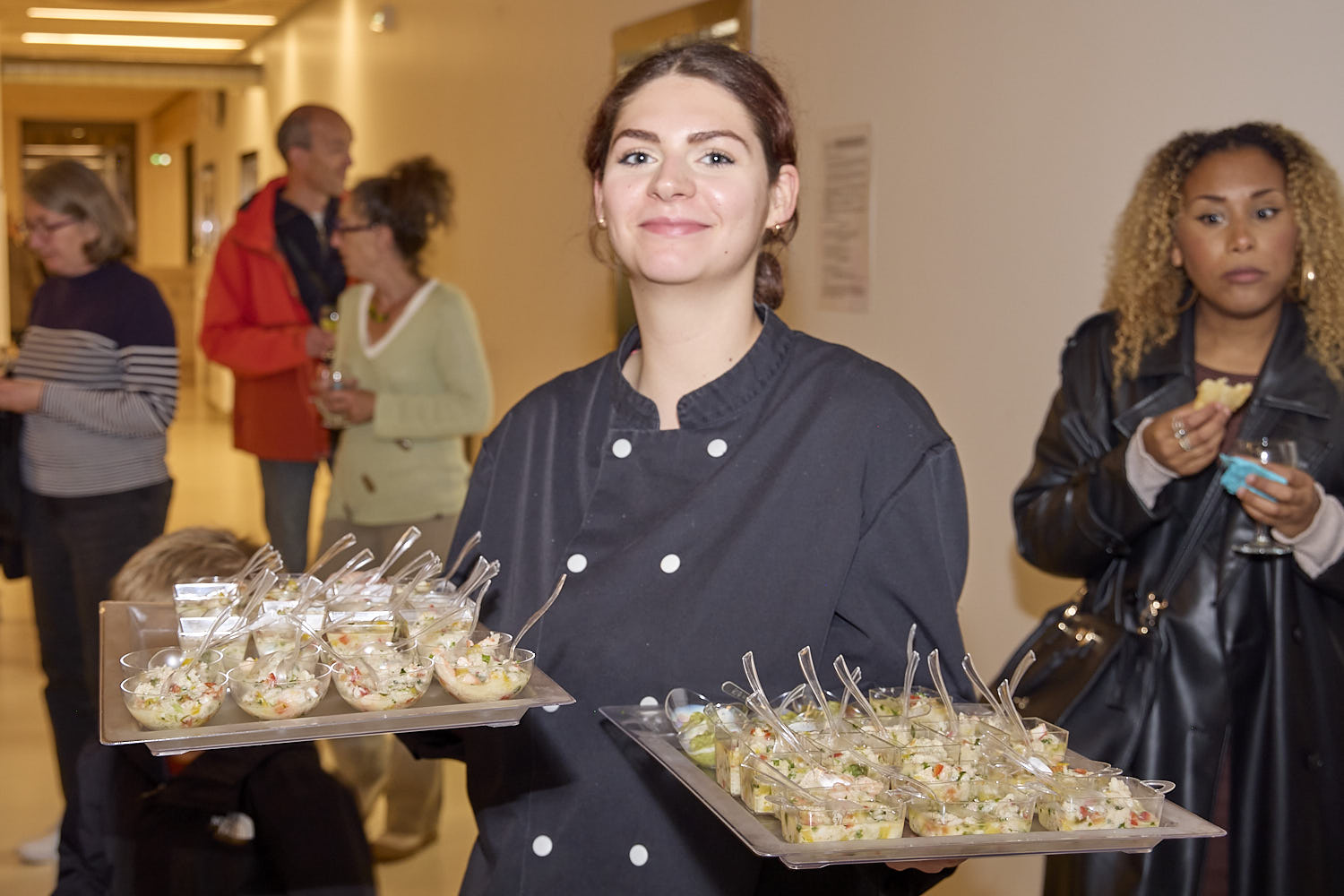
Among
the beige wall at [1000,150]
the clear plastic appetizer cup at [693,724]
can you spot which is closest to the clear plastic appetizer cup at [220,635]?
the clear plastic appetizer cup at [693,724]

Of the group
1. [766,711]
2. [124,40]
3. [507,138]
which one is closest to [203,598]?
[766,711]

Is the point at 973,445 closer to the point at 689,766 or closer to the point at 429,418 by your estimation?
the point at 429,418

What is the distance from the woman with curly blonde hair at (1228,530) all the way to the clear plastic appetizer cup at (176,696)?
1513 millimetres

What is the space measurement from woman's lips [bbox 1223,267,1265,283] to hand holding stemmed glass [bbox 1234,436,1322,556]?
0.98ft

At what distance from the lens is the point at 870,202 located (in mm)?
4195

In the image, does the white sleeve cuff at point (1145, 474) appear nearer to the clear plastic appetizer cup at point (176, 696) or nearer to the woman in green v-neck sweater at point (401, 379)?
the clear plastic appetizer cup at point (176, 696)

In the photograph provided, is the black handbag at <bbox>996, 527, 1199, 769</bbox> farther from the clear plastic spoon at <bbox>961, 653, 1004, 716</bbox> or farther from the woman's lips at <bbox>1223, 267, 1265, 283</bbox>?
the clear plastic spoon at <bbox>961, 653, 1004, 716</bbox>

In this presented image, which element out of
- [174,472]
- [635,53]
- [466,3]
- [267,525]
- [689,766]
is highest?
[466,3]

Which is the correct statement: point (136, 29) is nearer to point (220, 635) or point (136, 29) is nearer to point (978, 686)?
point (220, 635)

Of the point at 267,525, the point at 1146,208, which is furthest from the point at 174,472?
the point at 1146,208

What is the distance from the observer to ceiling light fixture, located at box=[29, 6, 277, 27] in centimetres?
1156

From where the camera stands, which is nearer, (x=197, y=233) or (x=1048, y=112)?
(x=1048, y=112)

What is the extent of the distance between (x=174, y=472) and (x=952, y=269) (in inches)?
336

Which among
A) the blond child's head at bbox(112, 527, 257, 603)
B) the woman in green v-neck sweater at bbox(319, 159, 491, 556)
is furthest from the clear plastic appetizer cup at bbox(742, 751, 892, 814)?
the woman in green v-neck sweater at bbox(319, 159, 491, 556)
